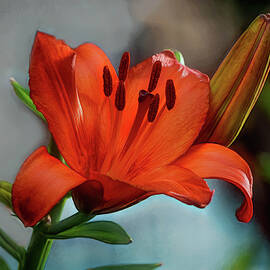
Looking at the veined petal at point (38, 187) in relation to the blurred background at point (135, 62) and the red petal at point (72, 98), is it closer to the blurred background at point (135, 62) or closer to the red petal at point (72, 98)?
the red petal at point (72, 98)

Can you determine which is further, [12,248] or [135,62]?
[135,62]

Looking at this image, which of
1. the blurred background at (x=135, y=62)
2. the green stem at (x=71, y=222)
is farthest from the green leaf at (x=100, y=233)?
the blurred background at (x=135, y=62)

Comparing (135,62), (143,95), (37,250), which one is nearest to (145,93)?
(143,95)

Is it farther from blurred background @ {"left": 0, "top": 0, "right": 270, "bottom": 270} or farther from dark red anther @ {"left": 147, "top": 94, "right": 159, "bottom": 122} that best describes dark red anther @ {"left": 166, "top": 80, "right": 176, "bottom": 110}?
blurred background @ {"left": 0, "top": 0, "right": 270, "bottom": 270}

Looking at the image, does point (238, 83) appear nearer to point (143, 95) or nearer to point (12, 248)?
point (143, 95)

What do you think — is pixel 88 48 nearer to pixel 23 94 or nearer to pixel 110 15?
pixel 23 94
